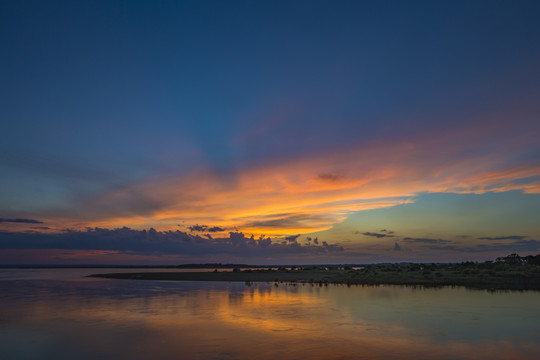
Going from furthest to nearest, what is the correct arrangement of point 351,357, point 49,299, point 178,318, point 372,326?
point 49,299
point 178,318
point 372,326
point 351,357

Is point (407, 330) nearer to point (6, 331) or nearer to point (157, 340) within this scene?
point (157, 340)

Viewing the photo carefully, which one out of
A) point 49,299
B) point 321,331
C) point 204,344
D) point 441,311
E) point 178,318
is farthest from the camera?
point 49,299

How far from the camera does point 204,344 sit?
21375mm

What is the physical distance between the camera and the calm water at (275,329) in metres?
19.6

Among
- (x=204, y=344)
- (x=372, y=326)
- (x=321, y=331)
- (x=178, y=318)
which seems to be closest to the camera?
(x=204, y=344)

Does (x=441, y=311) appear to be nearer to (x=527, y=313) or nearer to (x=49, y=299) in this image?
(x=527, y=313)

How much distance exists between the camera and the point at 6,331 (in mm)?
25312

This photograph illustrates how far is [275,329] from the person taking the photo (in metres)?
25.3

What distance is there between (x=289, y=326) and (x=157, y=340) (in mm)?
9035

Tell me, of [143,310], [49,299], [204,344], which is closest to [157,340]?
[204,344]

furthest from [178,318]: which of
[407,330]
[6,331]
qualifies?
[407,330]

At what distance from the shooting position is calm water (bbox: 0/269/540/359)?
19.6 m

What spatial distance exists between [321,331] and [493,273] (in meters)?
55.0

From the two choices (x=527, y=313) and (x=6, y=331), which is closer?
(x=6, y=331)
